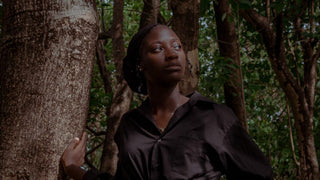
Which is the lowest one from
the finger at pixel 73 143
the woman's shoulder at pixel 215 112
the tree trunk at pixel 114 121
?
the tree trunk at pixel 114 121

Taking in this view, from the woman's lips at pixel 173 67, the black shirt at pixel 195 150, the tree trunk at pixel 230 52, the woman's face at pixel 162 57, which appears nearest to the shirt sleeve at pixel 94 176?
the black shirt at pixel 195 150

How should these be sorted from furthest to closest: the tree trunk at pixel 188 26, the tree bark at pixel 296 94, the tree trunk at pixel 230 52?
1. the tree trunk at pixel 230 52
2. the tree bark at pixel 296 94
3. the tree trunk at pixel 188 26

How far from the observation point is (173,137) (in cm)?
181

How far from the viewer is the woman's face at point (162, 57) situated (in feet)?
6.02

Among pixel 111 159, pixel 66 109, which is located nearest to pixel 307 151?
pixel 111 159

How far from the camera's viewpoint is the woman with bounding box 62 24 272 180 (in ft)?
5.78

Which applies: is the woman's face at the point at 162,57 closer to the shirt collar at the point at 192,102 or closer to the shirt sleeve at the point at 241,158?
the shirt collar at the point at 192,102

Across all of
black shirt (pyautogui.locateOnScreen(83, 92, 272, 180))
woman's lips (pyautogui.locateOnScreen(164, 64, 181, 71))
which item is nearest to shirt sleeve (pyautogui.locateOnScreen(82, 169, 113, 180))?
black shirt (pyautogui.locateOnScreen(83, 92, 272, 180))

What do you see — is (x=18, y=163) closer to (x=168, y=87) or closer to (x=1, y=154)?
(x=1, y=154)

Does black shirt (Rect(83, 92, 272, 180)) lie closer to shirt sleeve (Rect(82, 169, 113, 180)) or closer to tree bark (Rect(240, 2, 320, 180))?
shirt sleeve (Rect(82, 169, 113, 180))

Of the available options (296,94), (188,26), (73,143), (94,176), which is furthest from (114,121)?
(296,94)

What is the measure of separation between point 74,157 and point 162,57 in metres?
0.64

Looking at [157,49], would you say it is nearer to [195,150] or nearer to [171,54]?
[171,54]

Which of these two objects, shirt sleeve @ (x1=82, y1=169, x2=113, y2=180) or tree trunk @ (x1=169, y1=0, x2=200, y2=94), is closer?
shirt sleeve @ (x1=82, y1=169, x2=113, y2=180)
